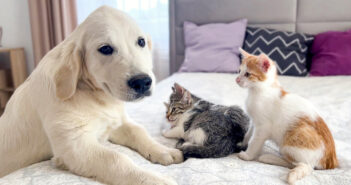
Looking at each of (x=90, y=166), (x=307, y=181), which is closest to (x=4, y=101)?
(x=90, y=166)

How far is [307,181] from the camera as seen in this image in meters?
0.85

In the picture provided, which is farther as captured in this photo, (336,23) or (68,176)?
(336,23)

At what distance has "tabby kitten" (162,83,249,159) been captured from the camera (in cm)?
105

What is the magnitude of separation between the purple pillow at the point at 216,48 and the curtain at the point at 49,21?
156cm

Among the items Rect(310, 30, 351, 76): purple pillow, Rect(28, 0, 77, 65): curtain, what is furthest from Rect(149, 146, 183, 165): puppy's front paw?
Rect(28, 0, 77, 65): curtain

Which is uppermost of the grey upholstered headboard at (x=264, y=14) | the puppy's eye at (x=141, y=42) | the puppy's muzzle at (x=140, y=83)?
the grey upholstered headboard at (x=264, y=14)

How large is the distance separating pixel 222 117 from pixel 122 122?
0.43m

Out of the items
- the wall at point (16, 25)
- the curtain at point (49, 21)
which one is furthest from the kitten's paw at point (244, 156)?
the wall at point (16, 25)

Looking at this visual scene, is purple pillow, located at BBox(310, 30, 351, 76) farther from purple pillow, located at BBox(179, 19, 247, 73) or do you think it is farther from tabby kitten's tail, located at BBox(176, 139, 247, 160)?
tabby kitten's tail, located at BBox(176, 139, 247, 160)

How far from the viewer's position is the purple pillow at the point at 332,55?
7.64ft

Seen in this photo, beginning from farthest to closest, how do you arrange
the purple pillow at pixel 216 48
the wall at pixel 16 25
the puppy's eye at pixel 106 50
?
the wall at pixel 16 25 → the purple pillow at pixel 216 48 → the puppy's eye at pixel 106 50

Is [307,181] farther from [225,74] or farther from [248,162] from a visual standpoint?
[225,74]

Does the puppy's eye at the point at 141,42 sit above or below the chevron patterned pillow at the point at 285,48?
above

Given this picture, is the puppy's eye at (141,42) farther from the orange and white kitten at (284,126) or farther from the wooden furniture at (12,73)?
the wooden furniture at (12,73)
